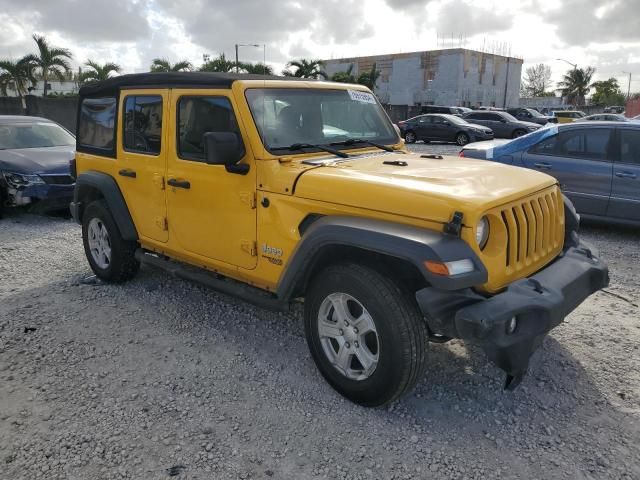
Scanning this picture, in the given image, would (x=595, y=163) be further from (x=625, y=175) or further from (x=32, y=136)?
(x=32, y=136)

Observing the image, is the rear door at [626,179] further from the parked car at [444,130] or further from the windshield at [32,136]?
the parked car at [444,130]

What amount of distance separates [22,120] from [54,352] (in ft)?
22.7

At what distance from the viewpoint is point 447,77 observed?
2386 inches

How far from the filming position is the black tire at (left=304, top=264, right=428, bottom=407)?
2873mm

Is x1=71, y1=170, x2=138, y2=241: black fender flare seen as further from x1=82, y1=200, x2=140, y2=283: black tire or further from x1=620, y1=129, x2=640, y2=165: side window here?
x1=620, y1=129, x2=640, y2=165: side window

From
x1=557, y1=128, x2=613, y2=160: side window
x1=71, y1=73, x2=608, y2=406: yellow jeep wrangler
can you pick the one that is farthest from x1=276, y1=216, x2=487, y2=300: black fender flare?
x1=557, y1=128, x2=613, y2=160: side window

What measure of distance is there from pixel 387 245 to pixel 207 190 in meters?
1.63

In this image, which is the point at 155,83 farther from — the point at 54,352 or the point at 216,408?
the point at 216,408

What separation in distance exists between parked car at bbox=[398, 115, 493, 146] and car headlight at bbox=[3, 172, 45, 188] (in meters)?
16.2

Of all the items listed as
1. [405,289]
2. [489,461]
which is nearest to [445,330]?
[405,289]

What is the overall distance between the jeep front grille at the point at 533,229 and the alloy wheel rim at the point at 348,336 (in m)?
0.87

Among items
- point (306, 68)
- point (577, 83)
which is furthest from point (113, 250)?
point (577, 83)

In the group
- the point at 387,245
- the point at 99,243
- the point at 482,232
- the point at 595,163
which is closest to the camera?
the point at 387,245

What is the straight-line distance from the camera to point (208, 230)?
3.96m
